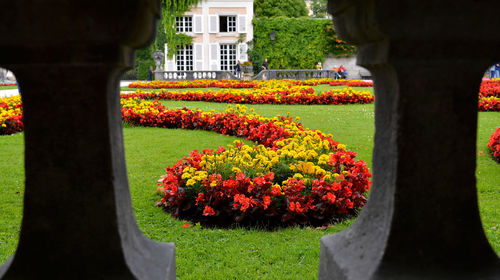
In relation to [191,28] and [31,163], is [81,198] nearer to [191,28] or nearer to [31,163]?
[31,163]

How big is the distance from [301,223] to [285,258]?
55 cm

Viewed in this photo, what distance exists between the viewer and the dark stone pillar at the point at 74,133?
1.05 meters

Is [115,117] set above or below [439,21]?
below

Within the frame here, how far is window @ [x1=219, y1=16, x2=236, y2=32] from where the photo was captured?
28.1 m

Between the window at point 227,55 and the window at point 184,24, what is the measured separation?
2565mm

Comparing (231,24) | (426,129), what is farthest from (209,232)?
(231,24)

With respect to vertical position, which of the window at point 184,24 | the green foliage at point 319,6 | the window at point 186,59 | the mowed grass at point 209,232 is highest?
the green foliage at point 319,6

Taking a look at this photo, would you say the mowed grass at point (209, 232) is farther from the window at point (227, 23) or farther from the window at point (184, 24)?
the window at point (227, 23)

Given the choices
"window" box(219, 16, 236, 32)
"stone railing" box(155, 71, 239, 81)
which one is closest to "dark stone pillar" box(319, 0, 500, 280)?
"stone railing" box(155, 71, 239, 81)

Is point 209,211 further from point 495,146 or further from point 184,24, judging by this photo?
point 184,24

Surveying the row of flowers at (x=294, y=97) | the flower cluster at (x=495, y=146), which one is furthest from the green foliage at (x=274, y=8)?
the flower cluster at (x=495, y=146)

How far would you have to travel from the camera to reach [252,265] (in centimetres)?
236

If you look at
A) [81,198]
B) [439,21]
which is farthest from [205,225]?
[439,21]

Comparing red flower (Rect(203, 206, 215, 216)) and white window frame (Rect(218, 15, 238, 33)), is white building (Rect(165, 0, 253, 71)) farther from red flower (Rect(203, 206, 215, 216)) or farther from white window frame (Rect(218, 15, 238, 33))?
red flower (Rect(203, 206, 215, 216))
